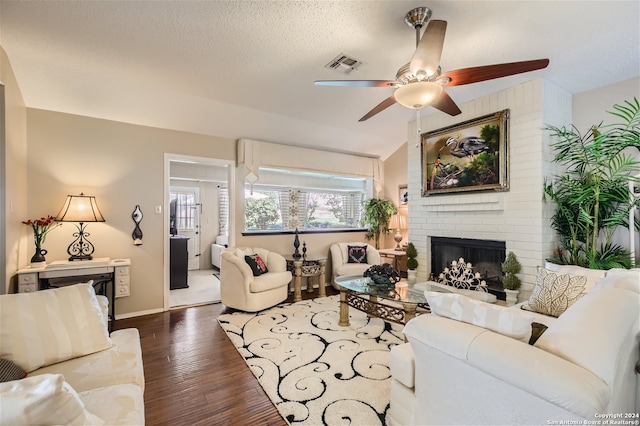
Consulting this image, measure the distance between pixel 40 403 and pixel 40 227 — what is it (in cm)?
337

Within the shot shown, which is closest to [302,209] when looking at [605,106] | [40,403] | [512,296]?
[512,296]

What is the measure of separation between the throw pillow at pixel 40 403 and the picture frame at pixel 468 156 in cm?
394

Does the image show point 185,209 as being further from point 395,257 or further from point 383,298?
point 383,298

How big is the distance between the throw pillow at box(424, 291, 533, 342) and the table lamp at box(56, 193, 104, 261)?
3.63 meters

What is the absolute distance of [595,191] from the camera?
2.75 metres

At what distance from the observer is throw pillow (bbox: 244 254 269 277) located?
3.83 metres

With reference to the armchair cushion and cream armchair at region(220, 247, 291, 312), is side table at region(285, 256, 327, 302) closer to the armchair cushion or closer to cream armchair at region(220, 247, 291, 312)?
cream armchair at region(220, 247, 291, 312)

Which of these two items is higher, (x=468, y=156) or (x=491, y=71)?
(x=491, y=71)

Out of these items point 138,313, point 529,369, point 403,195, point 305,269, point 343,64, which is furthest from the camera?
point 403,195

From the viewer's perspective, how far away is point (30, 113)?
3127 millimetres

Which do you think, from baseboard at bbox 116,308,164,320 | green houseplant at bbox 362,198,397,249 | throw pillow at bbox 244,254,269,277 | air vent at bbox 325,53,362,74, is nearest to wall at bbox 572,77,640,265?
air vent at bbox 325,53,362,74

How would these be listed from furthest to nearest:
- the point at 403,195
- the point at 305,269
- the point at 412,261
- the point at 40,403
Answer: the point at 403,195 < the point at 305,269 < the point at 412,261 < the point at 40,403

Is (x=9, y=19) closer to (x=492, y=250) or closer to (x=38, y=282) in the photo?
(x=38, y=282)

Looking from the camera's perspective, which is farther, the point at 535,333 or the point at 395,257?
the point at 395,257
